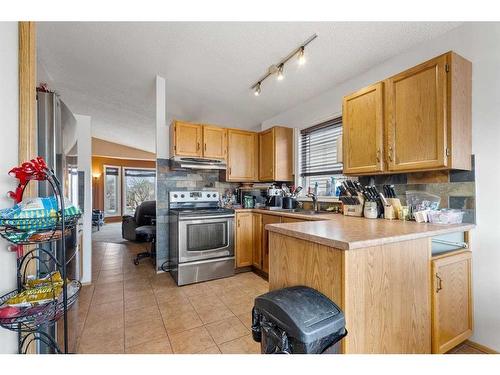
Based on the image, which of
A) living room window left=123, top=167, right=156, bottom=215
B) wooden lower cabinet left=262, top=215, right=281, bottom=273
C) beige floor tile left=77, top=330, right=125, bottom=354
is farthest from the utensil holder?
living room window left=123, top=167, right=156, bottom=215

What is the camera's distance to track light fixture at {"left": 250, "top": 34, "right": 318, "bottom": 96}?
206 centimetres

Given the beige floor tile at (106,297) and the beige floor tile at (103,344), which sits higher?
the beige floor tile at (103,344)

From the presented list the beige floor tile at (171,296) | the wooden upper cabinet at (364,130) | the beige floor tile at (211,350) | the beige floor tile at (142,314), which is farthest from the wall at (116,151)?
the beige floor tile at (211,350)

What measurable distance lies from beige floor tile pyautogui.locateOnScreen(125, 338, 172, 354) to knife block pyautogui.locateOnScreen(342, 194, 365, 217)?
194cm

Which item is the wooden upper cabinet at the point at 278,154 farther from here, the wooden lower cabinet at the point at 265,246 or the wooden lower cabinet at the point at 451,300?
the wooden lower cabinet at the point at 451,300

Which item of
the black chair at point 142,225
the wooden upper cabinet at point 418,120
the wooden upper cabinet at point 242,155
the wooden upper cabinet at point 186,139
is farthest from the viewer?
the black chair at point 142,225

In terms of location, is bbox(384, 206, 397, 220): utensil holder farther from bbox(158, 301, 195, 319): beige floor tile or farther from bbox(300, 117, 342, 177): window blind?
bbox(158, 301, 195, 319): beige floor tile

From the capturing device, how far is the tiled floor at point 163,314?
1661 millimetres

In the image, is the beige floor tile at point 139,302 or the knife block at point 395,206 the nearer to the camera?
the knife block at point 395,206

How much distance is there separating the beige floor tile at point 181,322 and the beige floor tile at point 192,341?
0.19ft

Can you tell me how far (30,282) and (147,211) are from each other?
3.85 meters

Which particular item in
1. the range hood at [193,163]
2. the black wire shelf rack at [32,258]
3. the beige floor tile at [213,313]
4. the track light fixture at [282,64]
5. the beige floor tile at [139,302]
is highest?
the track light fixture at [282,64]

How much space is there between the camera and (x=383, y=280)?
1154 mm

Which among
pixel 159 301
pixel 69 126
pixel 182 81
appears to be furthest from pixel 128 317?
pixel 182 81
